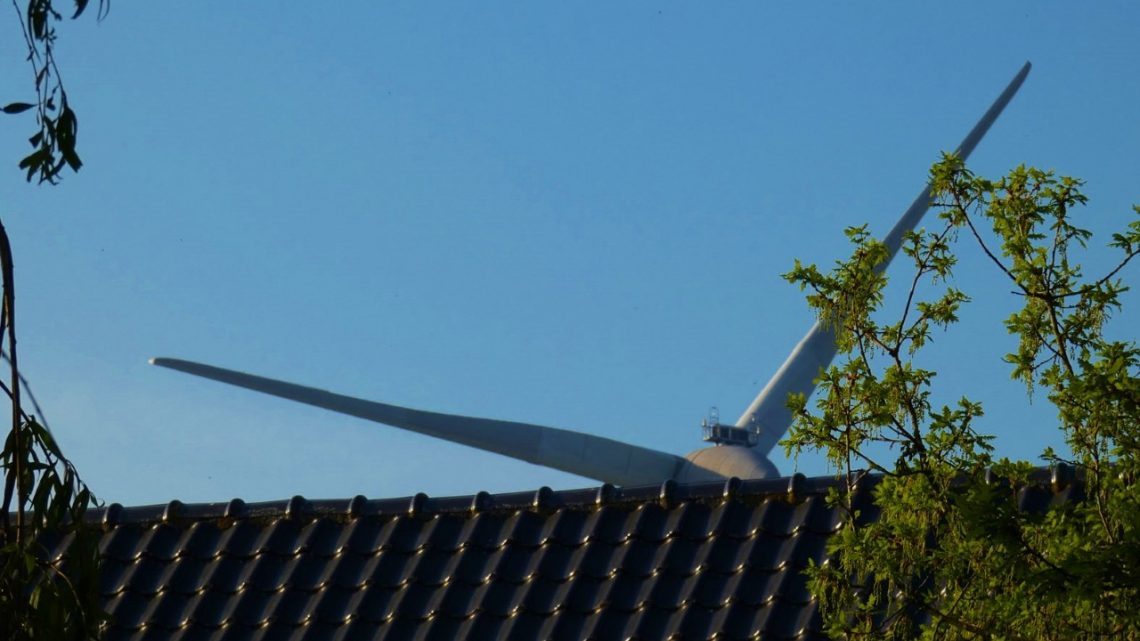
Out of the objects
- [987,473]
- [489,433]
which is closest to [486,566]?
[987,473]

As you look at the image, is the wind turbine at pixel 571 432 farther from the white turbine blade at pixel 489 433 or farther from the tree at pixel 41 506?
the tree at pixel 41 506

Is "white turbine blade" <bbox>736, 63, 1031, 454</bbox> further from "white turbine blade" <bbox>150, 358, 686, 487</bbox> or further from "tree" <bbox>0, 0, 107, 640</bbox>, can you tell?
"tree" <bbox>0, 0, 107, 640</bbox>

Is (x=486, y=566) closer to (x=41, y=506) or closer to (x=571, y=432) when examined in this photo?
(x=41, y=506)

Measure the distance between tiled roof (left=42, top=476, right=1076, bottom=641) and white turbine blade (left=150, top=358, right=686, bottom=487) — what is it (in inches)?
1183

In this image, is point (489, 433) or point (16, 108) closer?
point (16, 108)

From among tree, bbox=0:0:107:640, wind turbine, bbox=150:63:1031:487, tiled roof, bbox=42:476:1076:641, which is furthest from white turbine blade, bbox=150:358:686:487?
tree, bbox=0:0:107:640

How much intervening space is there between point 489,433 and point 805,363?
9197 mm

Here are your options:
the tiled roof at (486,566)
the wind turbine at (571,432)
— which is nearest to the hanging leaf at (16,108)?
the tiled roof at (486,566)

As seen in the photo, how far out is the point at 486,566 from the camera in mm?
11156

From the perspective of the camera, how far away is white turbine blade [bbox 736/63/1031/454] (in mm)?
48594

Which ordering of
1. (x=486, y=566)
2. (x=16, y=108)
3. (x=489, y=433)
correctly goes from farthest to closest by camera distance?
(x=489, y=433) → (x=486, y=566) → (x=16, y=108)

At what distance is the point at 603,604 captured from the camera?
10.5 m

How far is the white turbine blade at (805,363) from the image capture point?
4859 centimetres

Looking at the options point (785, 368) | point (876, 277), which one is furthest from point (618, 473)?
point (876, 277)
